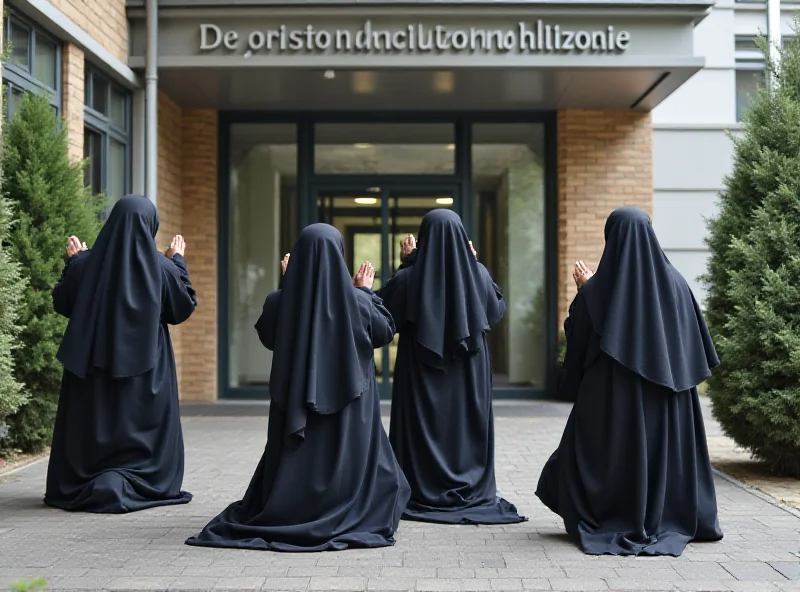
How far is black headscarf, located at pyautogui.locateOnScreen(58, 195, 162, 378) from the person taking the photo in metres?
7.05

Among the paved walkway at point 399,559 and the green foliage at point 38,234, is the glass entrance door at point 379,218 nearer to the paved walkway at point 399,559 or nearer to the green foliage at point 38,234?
the green foliage at point 38,234

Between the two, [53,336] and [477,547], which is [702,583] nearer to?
[477,547]

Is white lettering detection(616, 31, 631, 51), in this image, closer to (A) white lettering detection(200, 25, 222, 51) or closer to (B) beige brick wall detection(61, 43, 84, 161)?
(A) white lettering detection(200, 25, 222, 51)

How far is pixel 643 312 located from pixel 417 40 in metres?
7.20

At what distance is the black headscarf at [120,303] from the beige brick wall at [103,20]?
395cm

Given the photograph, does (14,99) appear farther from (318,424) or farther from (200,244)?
(318,424)

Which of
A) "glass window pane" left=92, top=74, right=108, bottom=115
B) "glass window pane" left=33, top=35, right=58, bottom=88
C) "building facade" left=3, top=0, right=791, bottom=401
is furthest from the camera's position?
"building facade" left=3, top=0, right=791, bottom=401

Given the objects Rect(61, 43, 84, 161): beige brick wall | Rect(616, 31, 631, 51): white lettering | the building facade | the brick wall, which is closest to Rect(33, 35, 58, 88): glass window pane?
Rect(61, 43, 84, 161): beige brick wall

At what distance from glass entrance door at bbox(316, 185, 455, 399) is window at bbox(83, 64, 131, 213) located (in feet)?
9.92

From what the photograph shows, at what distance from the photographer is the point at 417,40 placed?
12.2 meters

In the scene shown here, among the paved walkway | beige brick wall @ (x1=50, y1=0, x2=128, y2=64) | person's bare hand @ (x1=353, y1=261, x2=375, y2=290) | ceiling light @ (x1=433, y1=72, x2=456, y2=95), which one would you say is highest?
beige brick wall @ (x1=50, y1=0, x2=128, y2=64)

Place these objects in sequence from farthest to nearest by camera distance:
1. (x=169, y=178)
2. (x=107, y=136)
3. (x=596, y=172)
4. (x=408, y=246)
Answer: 1. (x=596, y=172)
2. (x=169, y=178)
3. (x=107, y=136)
4. (x=408, y=246)

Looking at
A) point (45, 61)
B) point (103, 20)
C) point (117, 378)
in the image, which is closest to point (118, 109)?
point (103, 20)

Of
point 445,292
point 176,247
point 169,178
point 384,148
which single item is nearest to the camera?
point 445,292
